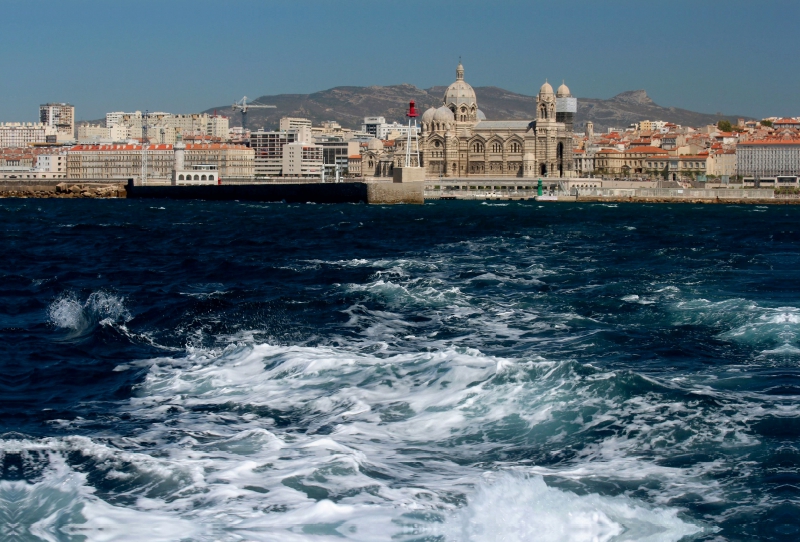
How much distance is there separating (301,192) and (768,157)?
6964 centimetres

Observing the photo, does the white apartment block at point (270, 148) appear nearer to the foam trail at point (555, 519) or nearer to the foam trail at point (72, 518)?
the foam trail at point (72, 518)

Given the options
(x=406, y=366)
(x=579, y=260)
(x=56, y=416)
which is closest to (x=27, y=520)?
(x=56, y=416)

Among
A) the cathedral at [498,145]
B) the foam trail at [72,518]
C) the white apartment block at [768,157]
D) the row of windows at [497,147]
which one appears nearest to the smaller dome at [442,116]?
the cathedral at [498,145]

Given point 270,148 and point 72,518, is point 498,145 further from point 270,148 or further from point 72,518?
point 72,518

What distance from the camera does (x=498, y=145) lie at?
128250 mm

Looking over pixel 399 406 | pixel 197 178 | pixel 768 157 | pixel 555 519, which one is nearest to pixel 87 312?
pixel 399 406

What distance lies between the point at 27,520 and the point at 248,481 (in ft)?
6.36

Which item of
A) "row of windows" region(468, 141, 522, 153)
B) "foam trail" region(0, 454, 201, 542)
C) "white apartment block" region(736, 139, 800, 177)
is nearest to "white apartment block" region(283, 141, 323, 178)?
"row of windows" region(468, 141, 522, 153)

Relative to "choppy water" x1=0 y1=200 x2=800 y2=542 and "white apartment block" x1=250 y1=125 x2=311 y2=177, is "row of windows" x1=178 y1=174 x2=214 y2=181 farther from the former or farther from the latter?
"choppy water" x1=0 y1=200 x2=800 y2=542

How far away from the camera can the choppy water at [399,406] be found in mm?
8562

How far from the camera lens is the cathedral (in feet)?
415

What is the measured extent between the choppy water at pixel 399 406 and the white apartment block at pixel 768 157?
115 meters

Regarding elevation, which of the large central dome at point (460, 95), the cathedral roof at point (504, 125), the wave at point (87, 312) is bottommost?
the wave at point (87, 312)

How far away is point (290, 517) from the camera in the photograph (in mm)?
8539
